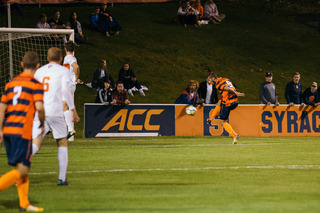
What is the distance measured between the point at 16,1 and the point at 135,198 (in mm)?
25388

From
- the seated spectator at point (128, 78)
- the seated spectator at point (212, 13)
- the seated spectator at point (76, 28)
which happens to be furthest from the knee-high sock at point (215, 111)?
the seated spectator at point (212, 13)

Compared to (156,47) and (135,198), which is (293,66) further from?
(135,198)

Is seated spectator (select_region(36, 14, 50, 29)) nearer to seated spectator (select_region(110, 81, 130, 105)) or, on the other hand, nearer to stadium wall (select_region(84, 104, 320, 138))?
seated spectator (select_region(110, 81, 130, 105))

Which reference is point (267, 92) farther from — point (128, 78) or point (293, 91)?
point (128, 78)

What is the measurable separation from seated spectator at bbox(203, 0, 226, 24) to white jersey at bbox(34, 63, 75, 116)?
2415 cm

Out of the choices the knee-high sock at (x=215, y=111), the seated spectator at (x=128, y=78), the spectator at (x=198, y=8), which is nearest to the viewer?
the knee-high sock at (x=215, y=111)

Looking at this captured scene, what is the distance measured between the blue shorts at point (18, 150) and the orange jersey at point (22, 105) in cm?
6

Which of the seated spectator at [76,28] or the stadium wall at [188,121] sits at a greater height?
the seated spectator at [76,28]

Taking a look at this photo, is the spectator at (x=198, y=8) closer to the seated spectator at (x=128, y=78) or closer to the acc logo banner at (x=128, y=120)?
the seated spectator at (x=128, y=78)

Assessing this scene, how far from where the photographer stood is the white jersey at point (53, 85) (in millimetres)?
9133

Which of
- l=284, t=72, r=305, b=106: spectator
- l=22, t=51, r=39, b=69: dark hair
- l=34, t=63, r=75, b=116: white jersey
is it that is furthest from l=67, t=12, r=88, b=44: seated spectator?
l=22, t=51, r=39, b=69: dark hair

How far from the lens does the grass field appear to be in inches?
303

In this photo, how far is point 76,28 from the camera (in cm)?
2711

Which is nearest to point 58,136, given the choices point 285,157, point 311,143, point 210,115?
point 285,157
